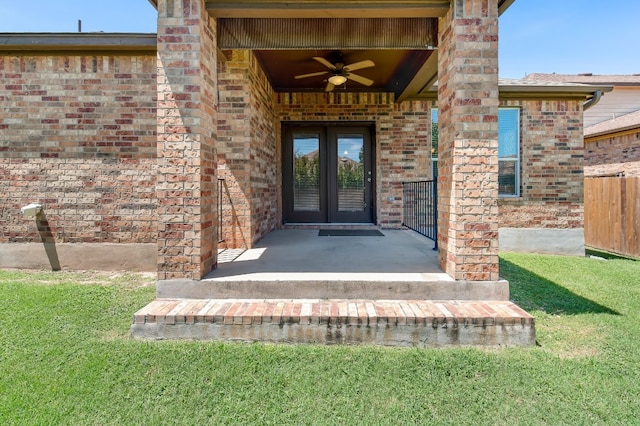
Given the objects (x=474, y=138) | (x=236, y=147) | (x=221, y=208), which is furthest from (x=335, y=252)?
(x=474, y=138)

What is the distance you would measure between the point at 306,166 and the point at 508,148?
416cm

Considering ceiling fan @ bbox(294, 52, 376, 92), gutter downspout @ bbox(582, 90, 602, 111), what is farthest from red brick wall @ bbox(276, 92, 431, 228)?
gutter downspout @ bbox(582, 90, 602, 111)

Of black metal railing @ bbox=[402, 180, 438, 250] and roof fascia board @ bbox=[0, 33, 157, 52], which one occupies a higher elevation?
roof fascia board @ bbox=[0, 33, 157, 52]

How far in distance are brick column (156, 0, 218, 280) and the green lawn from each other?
0.77 m

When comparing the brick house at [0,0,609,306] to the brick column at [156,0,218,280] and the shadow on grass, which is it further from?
the shadow on grass

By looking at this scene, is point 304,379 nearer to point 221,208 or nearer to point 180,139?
point 180,139

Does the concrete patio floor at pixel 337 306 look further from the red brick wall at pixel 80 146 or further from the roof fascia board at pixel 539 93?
the roof fascia board at pixel 539 93

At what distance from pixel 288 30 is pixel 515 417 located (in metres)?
3.55

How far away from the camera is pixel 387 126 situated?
6.42m

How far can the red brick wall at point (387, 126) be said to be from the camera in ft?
20.9

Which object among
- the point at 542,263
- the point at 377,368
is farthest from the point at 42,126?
the point at 542,263

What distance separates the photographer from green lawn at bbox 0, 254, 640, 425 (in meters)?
1.79

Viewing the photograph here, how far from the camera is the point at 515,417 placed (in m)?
1.77

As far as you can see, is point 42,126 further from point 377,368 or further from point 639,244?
point 639,244
